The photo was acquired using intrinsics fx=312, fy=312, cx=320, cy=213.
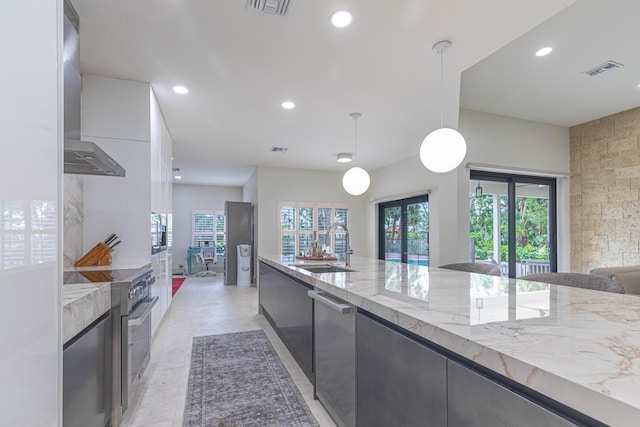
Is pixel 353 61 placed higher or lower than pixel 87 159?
higher

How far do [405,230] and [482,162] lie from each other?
2099 mm

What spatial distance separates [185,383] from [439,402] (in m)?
2.13

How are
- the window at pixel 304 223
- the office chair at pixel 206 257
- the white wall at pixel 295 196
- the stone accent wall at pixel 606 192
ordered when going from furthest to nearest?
1. the office chair at pixel 206 257
2. the window at pixel 304 223
3. the white wall at pixel 295 196
4. the stone accent wall at pixel 606 192

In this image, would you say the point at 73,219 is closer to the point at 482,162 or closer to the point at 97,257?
the point at 97,257

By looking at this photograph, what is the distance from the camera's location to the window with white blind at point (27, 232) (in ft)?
2.18

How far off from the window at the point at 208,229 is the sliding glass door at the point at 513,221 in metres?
7.19

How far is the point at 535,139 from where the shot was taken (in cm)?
540

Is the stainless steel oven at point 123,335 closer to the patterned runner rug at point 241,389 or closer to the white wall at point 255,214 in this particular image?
the patterned runner rug at point 241,389

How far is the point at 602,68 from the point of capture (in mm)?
3592

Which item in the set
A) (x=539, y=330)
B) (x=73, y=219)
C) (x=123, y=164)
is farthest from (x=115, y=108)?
(x=539, y=330)

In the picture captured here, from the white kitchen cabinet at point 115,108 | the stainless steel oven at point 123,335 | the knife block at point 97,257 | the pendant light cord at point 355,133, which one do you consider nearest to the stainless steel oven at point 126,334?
the stainless steel oven at point 123,335

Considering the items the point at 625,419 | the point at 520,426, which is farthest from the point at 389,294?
the point at 625,419

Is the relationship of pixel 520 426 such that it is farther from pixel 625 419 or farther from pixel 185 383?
pixel 185 383

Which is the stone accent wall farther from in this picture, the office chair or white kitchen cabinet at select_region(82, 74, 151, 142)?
the office chair
